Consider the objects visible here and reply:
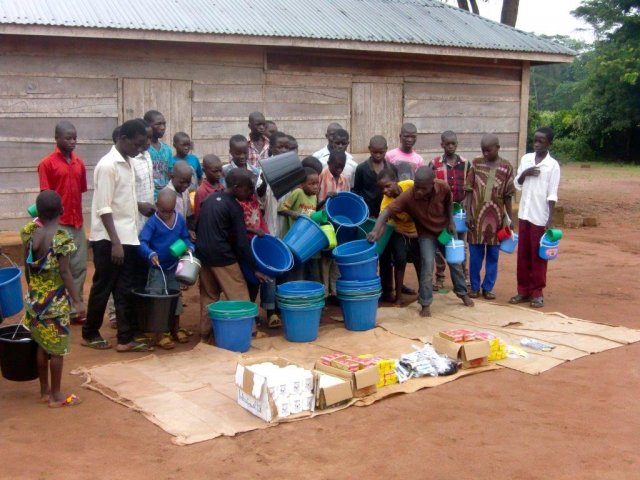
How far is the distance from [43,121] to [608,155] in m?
26.7

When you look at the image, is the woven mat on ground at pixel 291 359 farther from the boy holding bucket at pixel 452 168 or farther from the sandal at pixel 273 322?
the boy holding bucket at pixel 452 168

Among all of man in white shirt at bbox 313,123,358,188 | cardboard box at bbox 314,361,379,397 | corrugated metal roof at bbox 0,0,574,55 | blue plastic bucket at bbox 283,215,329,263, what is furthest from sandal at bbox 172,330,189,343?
corrugated metal roof at bbox 0,0,574,55

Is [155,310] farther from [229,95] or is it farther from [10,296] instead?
[229,95]

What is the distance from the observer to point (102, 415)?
4.98 metres

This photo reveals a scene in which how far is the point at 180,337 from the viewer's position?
682cm

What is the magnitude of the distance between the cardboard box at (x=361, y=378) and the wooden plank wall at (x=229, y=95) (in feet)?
19.8

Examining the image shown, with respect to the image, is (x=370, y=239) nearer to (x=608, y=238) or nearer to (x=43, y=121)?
(x=43, y=121)

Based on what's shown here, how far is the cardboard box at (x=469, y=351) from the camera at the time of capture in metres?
5.89

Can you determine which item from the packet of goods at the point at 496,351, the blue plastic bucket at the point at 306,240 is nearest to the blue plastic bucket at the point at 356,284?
the blue plastic bucket at the point at 306,240

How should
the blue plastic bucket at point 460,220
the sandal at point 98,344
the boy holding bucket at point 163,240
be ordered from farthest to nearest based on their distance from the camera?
the blue plastic bucket at point 460,220, the sandal at point 98,344, the boy holding bucket at point 163,240

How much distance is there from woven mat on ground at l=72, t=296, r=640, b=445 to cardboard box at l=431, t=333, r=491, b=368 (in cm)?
10

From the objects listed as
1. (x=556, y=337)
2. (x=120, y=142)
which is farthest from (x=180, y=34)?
(x=556, y=337)

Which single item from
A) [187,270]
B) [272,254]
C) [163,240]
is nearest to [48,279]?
[187,270]

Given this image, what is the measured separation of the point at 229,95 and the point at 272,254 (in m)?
4.65
